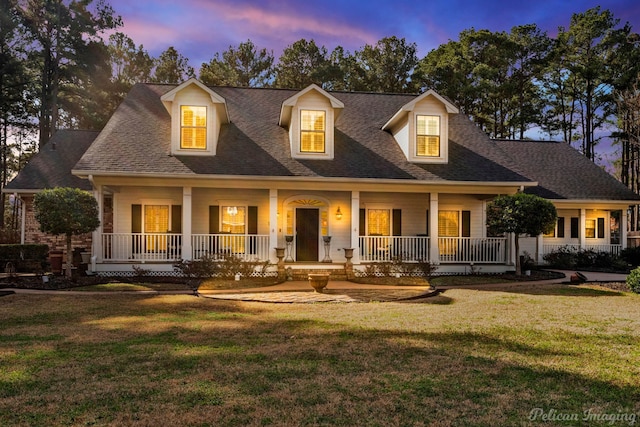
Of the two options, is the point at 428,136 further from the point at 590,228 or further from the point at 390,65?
the point at 390,65

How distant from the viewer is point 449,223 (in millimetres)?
18406

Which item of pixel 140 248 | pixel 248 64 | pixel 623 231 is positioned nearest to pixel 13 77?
pixel 248 64

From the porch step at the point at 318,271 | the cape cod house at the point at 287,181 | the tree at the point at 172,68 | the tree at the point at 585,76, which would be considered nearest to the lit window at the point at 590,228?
the cape cod house at the point at 287,181

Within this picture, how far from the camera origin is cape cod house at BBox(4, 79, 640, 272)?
15312 mm

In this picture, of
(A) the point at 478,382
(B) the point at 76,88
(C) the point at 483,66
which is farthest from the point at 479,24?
(A) the point at 478,382

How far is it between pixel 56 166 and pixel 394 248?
49.0ft

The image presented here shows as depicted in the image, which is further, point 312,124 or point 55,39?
point 55,39

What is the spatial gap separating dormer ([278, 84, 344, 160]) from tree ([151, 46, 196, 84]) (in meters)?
24.2

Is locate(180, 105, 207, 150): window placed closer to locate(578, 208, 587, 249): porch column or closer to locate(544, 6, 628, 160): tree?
locate(578, 208, 587, 249): porch column

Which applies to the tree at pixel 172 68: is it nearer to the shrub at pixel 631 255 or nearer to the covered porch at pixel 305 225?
the covered porch at pixel 305 225

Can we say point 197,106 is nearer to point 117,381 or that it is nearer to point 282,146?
point 282,146

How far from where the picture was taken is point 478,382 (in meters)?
4.82

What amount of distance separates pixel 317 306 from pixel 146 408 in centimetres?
629

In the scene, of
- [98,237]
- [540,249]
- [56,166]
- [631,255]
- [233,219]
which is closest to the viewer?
[98,237]
